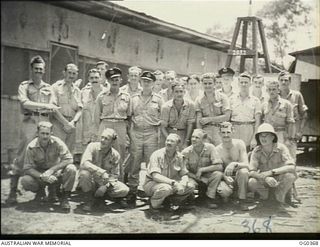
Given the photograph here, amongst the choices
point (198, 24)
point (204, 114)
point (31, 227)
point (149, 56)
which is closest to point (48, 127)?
point (31, 227)

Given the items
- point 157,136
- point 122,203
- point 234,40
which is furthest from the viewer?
point 234,40

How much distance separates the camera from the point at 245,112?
14.9 ft

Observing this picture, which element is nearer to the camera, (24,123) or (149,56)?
(24,123)

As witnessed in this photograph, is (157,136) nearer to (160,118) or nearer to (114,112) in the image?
(160,118)

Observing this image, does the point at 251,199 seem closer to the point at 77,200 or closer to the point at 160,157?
the point at 160,157

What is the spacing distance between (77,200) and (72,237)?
0.34 meters

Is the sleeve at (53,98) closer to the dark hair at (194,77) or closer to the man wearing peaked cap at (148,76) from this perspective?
the man wearing peaked cap at (148,76)

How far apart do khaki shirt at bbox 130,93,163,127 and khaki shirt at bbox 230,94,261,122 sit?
75 centimetres

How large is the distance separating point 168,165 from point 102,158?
620mm

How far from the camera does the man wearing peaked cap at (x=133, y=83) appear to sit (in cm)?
449

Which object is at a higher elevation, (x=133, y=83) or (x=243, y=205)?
(x=133, y=83)

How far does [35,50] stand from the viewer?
4.28 m

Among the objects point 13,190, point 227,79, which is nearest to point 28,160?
point 13,190

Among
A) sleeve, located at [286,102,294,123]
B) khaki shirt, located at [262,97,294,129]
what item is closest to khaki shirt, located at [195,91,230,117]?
khaki shirt, located at [262,97,294,129]
